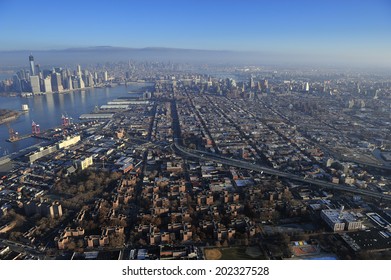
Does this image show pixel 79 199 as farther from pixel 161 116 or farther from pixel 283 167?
pixel 161 116

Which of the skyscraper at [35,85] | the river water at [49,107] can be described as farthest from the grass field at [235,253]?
the skyscraper at [35,85]

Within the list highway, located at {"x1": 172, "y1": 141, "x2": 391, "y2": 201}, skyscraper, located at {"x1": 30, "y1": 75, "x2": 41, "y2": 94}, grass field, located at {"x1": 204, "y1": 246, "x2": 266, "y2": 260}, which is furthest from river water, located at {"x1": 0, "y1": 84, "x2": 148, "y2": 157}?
grass field, located at {"x1": 204, "y1": 246, "x2": 266, "y2": 260}

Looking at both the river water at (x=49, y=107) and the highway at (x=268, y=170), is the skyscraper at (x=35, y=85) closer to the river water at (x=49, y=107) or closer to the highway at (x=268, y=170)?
the river water at (x=49, y=107)

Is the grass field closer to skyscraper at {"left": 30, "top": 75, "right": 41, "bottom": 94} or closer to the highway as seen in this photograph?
the highway

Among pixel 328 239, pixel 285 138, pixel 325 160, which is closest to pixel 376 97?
pixel 285 138

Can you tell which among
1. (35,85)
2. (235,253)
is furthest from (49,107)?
(235,253)

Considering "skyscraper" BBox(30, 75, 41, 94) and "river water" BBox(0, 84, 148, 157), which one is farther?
"skyscraper" BBox(30, 75, 41, 94)
